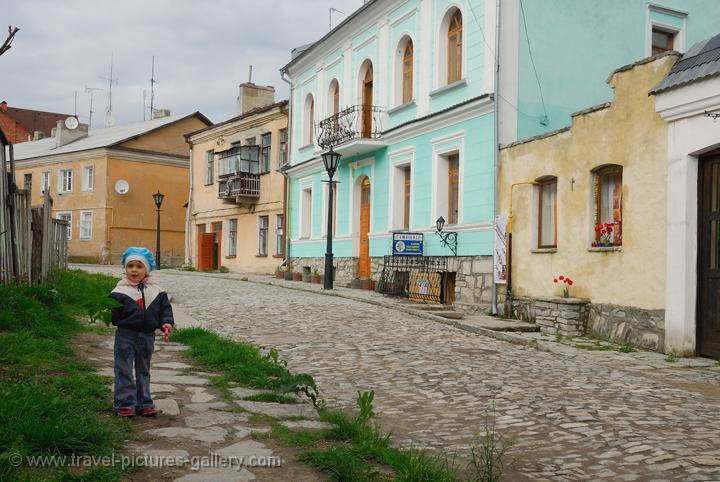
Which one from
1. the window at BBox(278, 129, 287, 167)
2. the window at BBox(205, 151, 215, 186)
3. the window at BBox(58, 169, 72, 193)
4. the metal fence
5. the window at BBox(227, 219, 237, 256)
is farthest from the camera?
the window at BBox(58, 169, 72, 193)

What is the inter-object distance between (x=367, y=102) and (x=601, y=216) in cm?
1063

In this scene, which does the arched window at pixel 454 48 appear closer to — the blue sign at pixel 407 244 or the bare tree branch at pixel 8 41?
the blue sign at pixel 407 244

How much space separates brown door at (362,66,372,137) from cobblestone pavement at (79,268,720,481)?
913 centimetres

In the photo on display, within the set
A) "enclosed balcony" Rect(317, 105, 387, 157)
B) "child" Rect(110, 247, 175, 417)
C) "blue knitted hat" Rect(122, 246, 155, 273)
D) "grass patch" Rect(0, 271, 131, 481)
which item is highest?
"enclosed balcony" Rect(317, 105, 387, 157)

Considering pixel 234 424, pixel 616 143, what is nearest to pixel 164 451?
pixel 234 424

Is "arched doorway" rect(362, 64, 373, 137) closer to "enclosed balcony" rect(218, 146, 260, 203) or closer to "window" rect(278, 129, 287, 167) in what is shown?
"window" rect(278, 129, 287, 167)

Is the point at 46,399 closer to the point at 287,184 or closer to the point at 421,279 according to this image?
the point at 421,279

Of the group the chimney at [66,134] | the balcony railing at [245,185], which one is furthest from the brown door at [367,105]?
the chimney at [66,134]

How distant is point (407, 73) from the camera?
18625 millimetres

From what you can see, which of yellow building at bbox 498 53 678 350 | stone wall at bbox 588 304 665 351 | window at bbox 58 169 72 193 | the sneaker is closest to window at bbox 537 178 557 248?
yellow building at bbox 498 53 678 350

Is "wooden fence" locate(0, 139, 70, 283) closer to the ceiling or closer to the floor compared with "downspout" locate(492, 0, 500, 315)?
closer to the floor

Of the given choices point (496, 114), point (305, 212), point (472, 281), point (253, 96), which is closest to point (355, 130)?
point (305, 212)

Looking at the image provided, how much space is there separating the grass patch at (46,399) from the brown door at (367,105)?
13046 mm

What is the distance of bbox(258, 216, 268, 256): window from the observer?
28531 mm
